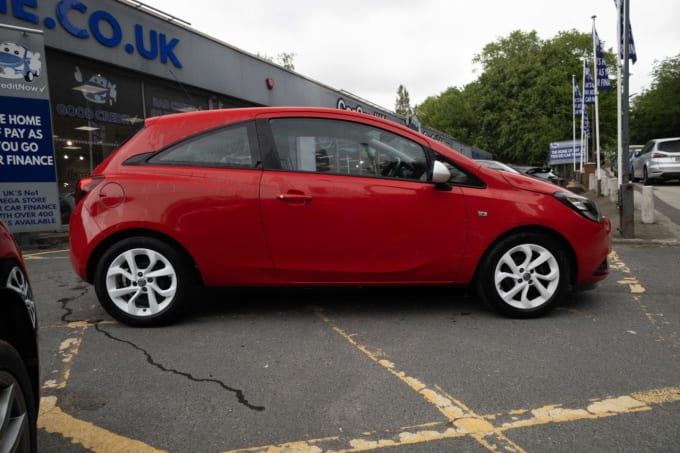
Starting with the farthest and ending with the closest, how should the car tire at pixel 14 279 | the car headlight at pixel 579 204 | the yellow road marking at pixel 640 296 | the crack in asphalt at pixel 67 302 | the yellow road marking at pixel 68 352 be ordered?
the crack in asphalt at pixel 67 302
the car headlight at pixel 579 204
the yellow road marking at pixel 640 296
the yellow road marking at pixel 68 352
the car tire at pixel 14 279

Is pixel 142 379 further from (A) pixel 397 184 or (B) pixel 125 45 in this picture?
(B) pixel 125 45

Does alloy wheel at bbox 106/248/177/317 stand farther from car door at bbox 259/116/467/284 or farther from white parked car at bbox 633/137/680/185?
white parked car at bbox 633/137/680/185

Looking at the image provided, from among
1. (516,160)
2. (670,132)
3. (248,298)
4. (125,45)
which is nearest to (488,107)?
(516,160)

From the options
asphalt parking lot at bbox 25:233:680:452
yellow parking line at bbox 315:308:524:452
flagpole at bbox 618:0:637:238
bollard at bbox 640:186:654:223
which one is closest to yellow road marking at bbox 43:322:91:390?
asphalt parking lot at bbox 25:233:680:452

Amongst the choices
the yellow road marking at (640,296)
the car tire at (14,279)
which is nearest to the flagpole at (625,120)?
the yellow road marking at (640,296)

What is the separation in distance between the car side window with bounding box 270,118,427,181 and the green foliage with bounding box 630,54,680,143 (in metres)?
48.8

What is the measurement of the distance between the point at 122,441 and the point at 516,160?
155 feet

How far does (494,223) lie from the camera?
3.88m

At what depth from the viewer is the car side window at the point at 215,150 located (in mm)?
3922

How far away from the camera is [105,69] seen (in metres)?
10.5

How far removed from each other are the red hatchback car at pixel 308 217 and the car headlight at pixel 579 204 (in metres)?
0.02

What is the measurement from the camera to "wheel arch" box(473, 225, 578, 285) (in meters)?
3.95

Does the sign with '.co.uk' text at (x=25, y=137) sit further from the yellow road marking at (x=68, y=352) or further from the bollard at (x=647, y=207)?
the bollard at (x=647, y=207)

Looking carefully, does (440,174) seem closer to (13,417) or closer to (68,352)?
(68,352)
